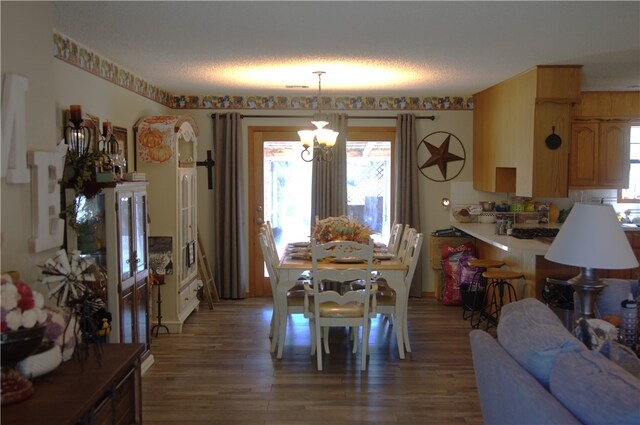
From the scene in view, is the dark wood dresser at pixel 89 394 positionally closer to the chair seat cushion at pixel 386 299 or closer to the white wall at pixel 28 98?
the white wall at pixel 28 98

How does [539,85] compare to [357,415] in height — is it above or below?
above

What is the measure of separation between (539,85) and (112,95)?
3.71 metres

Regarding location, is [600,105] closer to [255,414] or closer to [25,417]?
[255,414]

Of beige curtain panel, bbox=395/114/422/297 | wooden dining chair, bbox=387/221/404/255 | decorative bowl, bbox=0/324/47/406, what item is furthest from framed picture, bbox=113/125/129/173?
beige curtain panel, bbox=395/114/422/297

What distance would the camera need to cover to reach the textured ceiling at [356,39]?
131 inches

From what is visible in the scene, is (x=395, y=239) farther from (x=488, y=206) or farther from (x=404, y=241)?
(x=488, y=206)

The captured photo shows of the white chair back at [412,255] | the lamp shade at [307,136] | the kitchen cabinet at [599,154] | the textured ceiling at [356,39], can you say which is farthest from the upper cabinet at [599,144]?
the lamp shade at [307,136]

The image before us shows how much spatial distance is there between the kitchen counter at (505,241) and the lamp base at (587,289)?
1863mm

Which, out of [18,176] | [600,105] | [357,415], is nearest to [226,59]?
[18,176]

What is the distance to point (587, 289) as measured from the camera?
116 inches

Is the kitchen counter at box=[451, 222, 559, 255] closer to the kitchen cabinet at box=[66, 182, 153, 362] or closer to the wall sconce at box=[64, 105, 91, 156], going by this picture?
the kitchen cabinet at box=[66, 182, 153, 362]

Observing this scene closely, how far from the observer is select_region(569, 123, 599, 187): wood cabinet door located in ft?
21.5

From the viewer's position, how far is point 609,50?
178 inches

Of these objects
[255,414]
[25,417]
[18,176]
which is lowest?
[255,414]
